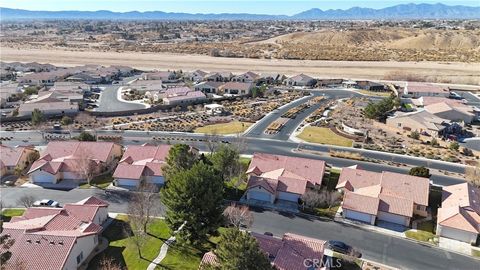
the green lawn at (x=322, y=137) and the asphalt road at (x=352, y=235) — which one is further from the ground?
the asphalt road at (x=352, y=235)

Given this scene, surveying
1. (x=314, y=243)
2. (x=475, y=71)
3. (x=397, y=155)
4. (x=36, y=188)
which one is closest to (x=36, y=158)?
(x=36, y=188)

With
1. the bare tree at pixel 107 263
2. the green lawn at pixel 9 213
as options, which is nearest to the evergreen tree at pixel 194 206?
the bare tree at pixel 107 263

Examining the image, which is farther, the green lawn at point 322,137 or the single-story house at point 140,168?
the green lawn at point 322,137

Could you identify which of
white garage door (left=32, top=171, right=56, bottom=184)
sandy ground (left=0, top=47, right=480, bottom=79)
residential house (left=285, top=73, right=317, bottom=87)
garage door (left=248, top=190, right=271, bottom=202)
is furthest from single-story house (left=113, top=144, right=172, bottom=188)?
sandy ground (left=0, top=47, right=480, bottom=79)

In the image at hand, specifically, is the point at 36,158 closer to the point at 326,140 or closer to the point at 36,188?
the point at 36,188

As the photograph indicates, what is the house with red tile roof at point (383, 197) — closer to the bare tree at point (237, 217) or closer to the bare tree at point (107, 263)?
the bare tree at point (237, 217)

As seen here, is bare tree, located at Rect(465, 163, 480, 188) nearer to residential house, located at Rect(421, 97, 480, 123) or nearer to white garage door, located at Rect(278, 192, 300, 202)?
white garage door, located at Rect(278, 192, 300, 202)
